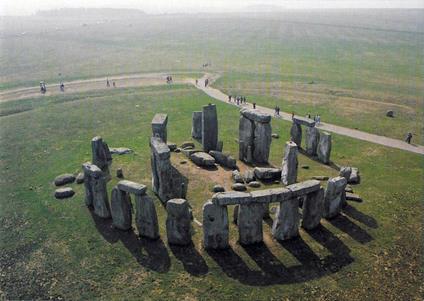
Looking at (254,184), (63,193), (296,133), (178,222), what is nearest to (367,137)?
(296,133)

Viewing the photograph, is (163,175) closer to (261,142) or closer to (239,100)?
(261,142)

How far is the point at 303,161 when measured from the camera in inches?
1019

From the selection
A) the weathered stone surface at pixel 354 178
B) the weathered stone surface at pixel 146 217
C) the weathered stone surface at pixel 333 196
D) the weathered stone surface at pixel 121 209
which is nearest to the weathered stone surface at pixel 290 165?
the weathered stone surface at pixel 354 178

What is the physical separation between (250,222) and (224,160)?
336 inches

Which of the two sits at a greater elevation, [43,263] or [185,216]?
[185,216]

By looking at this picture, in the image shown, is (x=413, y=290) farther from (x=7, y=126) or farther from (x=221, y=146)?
(x=7, y=126)

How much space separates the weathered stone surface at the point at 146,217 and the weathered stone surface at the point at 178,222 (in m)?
0.63

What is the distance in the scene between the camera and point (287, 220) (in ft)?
55.6

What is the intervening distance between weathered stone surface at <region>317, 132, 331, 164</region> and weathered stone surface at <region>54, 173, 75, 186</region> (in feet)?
51.8

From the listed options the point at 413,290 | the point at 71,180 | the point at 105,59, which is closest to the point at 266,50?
the point at 105,59

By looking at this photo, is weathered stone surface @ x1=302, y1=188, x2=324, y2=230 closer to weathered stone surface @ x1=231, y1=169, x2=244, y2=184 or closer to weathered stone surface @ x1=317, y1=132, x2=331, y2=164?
weathered stone surface @ x1=231, y1=169, x2=244, y2=184

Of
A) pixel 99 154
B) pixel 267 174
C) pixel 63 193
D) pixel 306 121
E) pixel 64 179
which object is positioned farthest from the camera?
pixel 306 121

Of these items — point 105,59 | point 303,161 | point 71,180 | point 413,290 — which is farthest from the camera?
point 105,59

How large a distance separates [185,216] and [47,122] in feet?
73.6
